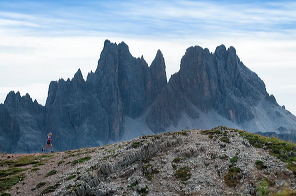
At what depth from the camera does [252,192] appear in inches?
1897

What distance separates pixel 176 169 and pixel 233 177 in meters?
7.55

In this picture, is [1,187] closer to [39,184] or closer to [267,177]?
[39,184]

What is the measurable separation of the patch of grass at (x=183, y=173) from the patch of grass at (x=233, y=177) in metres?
4.78

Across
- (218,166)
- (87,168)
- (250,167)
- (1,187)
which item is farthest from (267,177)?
(1,187)

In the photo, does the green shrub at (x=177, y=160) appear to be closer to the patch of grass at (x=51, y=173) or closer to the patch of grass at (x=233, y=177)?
the patch of grass at (x=233, y=177)

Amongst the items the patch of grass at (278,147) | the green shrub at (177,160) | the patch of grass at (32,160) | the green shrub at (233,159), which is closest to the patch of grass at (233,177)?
the green shrub at (233,159)

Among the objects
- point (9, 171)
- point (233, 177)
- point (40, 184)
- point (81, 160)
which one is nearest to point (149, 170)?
point (233, 177)

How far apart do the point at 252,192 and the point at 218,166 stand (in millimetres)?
7186

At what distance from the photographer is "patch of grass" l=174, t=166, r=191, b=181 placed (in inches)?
2060

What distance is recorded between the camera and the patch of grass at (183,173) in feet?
172

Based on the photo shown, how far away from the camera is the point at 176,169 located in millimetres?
54625

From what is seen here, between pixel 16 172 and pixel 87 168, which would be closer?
pixel 87 168

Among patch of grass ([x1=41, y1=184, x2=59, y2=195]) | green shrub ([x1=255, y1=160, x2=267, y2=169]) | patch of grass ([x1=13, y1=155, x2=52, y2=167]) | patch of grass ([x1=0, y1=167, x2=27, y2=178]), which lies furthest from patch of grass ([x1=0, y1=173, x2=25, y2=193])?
green shrub ([x1=255, y1=160, x2=267, y2=169])

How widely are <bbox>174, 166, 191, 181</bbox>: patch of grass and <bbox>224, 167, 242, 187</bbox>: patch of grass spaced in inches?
188
